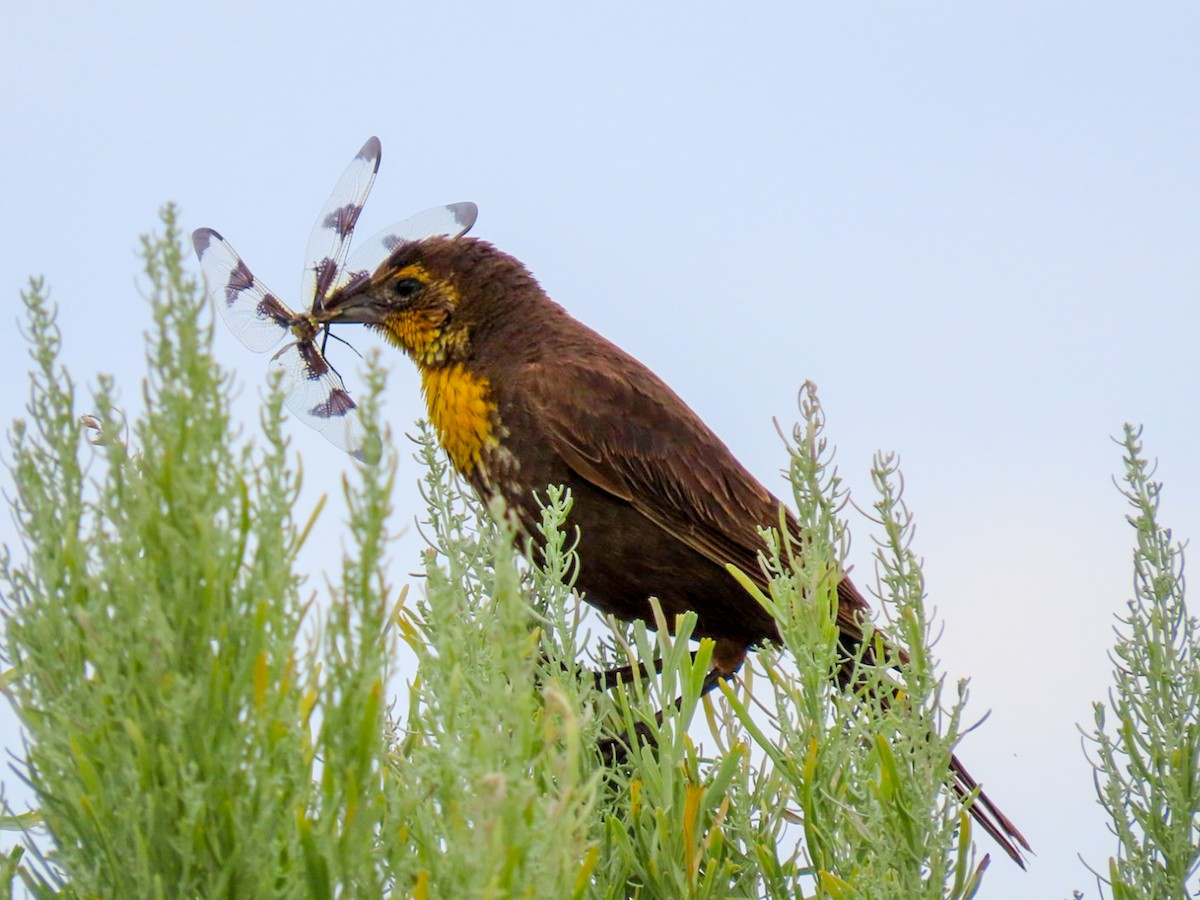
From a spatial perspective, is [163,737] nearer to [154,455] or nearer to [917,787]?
[154,455]

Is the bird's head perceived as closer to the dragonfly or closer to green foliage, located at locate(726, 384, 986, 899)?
the dragonfly

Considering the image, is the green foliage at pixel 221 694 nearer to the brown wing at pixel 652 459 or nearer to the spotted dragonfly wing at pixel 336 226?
the brown wing at pixel 652 459

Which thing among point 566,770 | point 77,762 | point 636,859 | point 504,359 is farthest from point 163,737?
point 504,359

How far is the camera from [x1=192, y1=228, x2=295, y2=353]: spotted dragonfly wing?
182 inches

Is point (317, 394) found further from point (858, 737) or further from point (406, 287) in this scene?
point (858, 737)

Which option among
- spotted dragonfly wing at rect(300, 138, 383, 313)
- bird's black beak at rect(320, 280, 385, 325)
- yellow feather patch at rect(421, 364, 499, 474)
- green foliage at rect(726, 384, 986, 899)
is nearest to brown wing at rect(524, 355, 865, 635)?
yellow feather patch at rect(421, 364, 499, 474)

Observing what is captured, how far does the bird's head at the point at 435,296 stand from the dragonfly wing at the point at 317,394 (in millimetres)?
180

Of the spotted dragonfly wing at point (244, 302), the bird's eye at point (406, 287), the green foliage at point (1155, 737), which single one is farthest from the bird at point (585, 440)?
the green foliage at point (1155, 737)

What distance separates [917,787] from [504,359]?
2.49 metres

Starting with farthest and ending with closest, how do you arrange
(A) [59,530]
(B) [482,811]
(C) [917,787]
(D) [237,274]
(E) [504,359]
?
(D) [237,274]
(E) [504,359]
(C) [917,787]
(A) [59,530]
(B) [482,811]

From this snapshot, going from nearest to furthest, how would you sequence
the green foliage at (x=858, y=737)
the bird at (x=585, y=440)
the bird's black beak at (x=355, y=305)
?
the green foliage at (x=858, y=737), the bird at (x=585, y=440), the bird's black beak at (x=355, y=305)

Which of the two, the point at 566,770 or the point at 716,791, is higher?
the point at 716,791

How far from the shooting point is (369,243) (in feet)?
15.6

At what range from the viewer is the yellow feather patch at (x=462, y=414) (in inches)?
165
